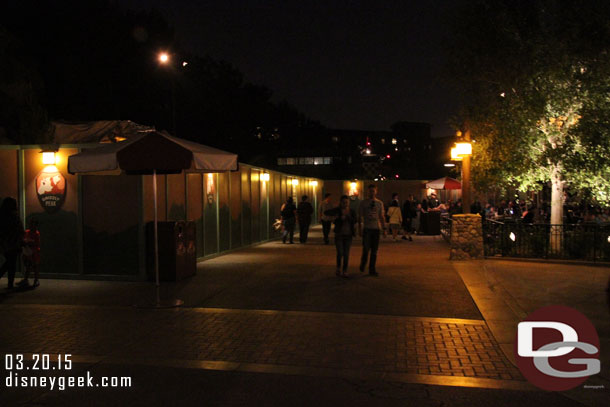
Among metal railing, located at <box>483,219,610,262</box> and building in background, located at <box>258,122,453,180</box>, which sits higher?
building in background, located at <box>258,122,453,180</box>

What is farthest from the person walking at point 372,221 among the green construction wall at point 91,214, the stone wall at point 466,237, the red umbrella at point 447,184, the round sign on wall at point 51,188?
the red umbrella at point 447,184

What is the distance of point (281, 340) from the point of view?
7.14 metres

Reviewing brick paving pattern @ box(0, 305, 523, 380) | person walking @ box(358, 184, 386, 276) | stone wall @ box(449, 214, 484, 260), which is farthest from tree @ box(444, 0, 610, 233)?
brick paving pattern @ box(0, 305, 523, 380)

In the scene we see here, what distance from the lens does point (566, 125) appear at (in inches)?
620

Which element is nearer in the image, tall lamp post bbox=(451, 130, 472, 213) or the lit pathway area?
the lit pathway area

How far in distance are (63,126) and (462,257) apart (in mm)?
12283

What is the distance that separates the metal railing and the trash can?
8.32 meters

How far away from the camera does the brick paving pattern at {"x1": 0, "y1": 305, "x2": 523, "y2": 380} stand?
6.28 metres

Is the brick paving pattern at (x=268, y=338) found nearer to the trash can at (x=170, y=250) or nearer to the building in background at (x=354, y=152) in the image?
the trash can at (x=170, y=250)

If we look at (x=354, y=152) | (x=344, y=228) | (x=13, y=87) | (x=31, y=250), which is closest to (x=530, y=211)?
(x=344, y=228)

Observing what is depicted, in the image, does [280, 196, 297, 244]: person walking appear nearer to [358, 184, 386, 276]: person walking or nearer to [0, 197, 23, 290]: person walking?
[358, 184, 386, 276]: person walking

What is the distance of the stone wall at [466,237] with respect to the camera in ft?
48.8

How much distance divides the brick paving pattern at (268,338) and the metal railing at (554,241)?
744 centimetres

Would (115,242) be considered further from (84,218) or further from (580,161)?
(580,161)
